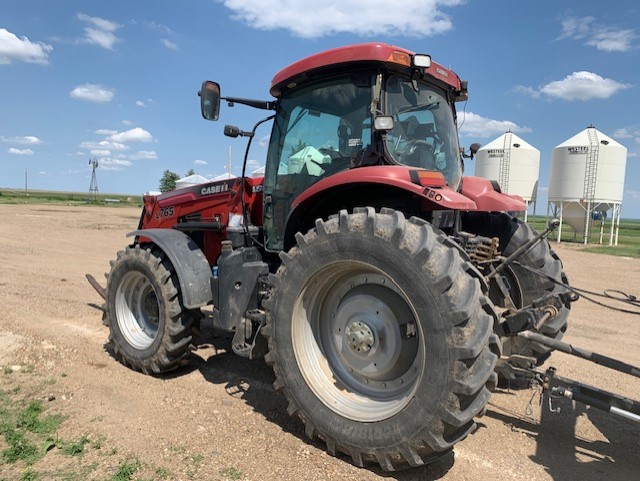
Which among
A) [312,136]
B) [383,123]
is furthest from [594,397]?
[312,136]

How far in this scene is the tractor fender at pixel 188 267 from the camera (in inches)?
171

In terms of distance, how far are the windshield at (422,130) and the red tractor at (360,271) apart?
16 millimetres

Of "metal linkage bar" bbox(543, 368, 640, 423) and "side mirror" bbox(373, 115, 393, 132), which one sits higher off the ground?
"side mirror" bbox(373, 115, 393, 132)

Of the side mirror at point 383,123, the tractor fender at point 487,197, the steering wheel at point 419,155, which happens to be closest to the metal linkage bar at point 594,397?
the tractor fender at point 487,197

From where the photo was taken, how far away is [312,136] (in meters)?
4.03

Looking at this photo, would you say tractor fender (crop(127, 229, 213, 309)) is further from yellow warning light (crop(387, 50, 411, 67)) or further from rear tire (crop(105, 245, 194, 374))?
yellow warning light (crop(387, 50, 411, 67))

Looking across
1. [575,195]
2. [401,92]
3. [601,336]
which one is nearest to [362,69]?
[401,92]

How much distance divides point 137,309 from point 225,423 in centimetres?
197

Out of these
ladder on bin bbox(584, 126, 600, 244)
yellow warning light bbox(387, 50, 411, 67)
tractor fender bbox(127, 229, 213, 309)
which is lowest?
tractor fender bbox(127, 229, 213, 309)

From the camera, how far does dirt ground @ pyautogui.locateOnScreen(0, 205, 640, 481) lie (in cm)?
305

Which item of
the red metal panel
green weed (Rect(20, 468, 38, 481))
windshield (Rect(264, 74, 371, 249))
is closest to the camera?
green weed (Rect(20, 468, 38, 481))

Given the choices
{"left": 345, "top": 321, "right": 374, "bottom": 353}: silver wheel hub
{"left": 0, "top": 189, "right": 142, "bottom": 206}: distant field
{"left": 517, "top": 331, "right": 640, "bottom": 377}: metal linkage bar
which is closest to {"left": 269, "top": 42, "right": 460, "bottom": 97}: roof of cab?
{"left": 345, "top": 321, "right": 374, "bottom": 353}: silver wheel hub

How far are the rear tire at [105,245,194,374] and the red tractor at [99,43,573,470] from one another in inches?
0.6

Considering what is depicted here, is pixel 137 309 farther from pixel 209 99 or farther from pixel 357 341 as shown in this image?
pixel 357 341
